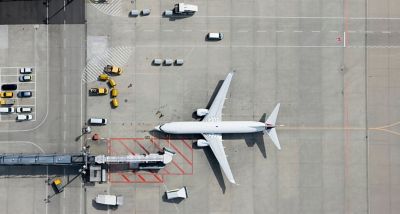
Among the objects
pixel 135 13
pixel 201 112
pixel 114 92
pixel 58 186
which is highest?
pixel 135 13

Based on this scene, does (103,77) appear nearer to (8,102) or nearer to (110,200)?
(8,102)

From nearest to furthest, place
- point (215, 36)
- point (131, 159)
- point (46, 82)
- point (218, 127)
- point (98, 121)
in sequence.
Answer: point (131, 159) < point (218, 127) < point (98, 121) < point (215, 36) < point (46, 82)

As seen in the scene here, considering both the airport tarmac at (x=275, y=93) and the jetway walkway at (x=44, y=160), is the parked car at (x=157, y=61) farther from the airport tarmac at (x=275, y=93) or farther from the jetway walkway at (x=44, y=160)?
the jetway walkway at (x=44, y=160)

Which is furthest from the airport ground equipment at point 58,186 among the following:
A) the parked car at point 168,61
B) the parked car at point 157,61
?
the parked car at point 168,61

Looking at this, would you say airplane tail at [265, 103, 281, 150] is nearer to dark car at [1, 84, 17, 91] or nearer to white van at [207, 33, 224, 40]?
white van at [207, 33, 224, 40]

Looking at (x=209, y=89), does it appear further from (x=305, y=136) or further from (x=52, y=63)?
(x=52, y=63)

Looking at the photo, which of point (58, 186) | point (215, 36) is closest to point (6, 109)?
point (58, 186)

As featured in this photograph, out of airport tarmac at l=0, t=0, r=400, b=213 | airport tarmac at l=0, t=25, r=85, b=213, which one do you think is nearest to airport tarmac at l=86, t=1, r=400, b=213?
airport tarmac at l=0, t=0, r=400, b=213
